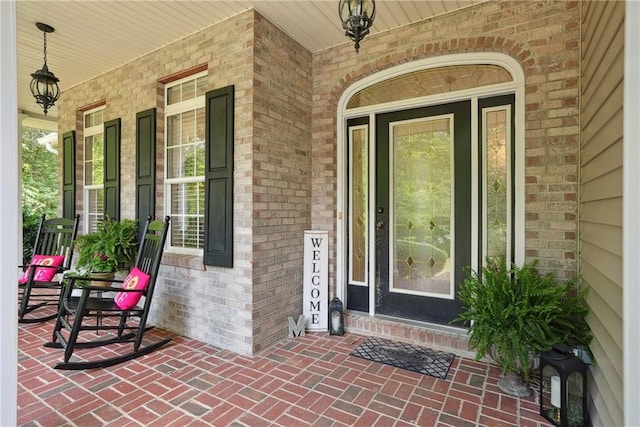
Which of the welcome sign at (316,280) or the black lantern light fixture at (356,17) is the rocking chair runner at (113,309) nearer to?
the welcome sign at (316,280)

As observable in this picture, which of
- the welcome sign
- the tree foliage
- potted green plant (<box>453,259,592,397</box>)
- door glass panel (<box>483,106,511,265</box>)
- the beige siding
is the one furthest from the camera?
the tree foliage

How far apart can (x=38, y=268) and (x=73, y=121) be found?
7.71 feet

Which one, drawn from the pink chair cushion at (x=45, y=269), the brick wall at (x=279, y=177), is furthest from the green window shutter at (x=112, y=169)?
the brick wall at (x=279, y=177)

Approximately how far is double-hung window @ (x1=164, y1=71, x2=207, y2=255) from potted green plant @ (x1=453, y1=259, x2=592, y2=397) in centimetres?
279

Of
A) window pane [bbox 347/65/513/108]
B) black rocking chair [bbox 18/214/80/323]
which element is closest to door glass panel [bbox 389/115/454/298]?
window pane [bbox 347/65/513/108]

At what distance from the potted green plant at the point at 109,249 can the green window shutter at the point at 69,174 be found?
1541mm

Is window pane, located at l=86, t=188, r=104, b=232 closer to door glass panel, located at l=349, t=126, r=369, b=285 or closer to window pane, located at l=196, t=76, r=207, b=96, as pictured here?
window pane, located at l=196, t=76, r=207, b=96

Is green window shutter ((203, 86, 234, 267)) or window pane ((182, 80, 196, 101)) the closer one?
green window shutter ((203, 86, 234, 267))

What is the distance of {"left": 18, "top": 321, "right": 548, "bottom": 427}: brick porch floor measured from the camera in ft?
6.50

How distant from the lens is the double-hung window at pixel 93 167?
4.70 m

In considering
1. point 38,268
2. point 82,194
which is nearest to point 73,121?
point 82,194

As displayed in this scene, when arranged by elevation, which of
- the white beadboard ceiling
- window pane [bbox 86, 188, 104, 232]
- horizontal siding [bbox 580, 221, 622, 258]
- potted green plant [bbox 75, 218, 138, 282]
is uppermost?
the white beadboard ceiling

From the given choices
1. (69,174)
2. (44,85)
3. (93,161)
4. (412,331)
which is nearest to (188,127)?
(44,85)

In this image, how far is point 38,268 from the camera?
375 centimetres
